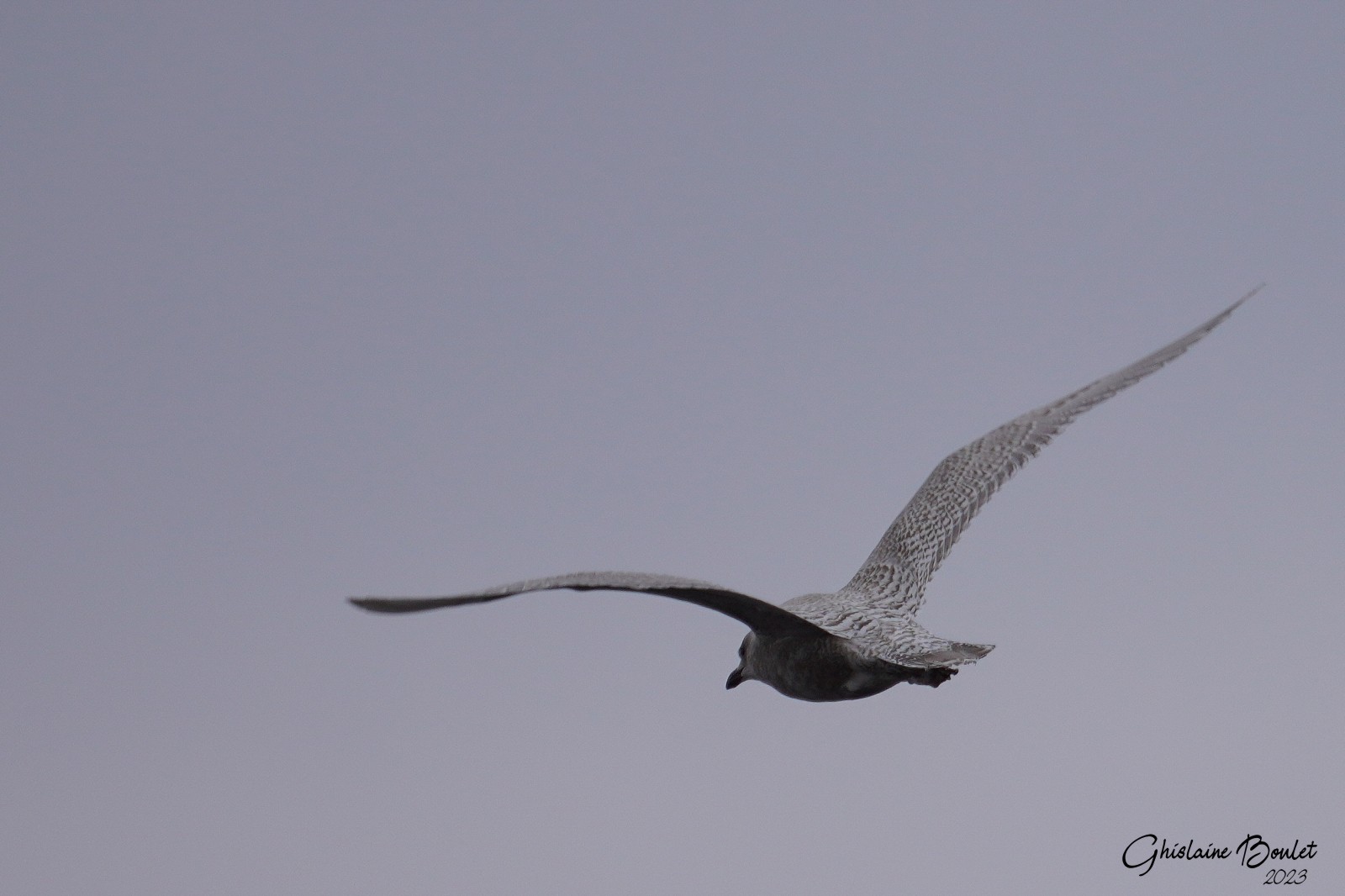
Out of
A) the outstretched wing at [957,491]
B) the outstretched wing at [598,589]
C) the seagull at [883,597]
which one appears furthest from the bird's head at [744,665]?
the outstretched wing at [598,589]

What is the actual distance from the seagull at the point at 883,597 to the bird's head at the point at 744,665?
1cm

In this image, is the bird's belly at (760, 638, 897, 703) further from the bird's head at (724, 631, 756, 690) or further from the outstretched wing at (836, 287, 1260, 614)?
the outstretched wing at (836, 287, 1260, 614)

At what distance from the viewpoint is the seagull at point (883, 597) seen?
20.3 feet

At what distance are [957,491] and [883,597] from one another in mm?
1481

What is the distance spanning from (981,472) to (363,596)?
5800 mm

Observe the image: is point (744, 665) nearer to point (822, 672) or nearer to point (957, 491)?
point (822, 672)

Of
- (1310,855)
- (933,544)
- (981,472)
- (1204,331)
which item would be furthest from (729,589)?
(1204,331)

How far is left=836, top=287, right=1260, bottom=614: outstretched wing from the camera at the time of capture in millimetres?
9289

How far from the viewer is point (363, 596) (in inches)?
238

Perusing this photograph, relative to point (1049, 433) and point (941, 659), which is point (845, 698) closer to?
point (941, 659)

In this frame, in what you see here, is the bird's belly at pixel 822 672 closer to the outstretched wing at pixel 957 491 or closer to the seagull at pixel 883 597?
the seagull at pixel 883 597

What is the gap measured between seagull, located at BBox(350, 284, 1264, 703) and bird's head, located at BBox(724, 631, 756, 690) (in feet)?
0.03

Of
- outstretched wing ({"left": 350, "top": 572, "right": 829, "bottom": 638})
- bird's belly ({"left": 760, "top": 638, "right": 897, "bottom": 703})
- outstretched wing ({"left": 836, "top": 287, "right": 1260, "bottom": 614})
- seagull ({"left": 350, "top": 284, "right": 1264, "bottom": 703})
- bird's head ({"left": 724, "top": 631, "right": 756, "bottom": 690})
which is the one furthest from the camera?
outstretched wing ({"left": 836, "top": 287, "right": 1260, "bottom": 614})

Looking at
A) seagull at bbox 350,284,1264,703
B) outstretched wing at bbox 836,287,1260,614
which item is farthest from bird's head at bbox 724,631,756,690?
outstretched wing at bbox 836,287,1260,614
